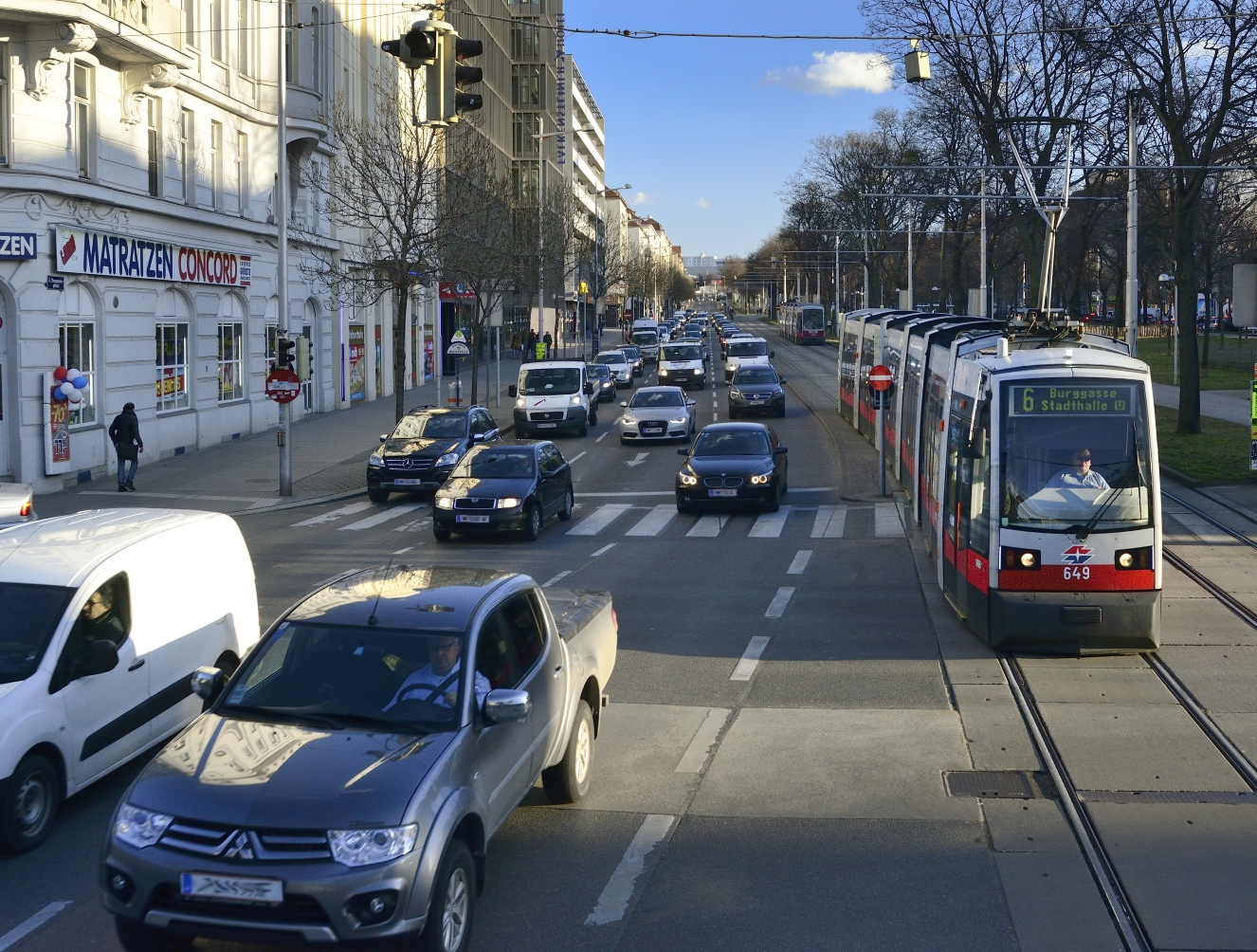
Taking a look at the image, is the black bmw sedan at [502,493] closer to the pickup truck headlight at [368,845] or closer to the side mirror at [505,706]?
the side mirror at [505,706]

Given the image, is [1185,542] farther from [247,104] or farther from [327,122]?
[327,122]

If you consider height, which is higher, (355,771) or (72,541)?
(72,541)

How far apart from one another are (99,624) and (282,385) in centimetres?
1757

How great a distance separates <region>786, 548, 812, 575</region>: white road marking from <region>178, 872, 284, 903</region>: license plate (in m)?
12.2

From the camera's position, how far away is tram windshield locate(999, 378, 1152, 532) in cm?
1173

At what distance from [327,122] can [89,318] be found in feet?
48.4

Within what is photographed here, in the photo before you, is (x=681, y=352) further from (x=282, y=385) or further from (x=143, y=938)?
(x=143, y=938)

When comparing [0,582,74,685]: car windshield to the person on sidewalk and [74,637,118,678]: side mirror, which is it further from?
the person on sidewalk

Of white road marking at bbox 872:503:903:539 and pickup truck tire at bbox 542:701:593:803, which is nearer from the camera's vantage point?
pickup truck tire at bbox 542:701:593:803

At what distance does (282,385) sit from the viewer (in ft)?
82.6

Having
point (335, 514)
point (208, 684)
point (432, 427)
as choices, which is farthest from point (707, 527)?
point (208, 684)

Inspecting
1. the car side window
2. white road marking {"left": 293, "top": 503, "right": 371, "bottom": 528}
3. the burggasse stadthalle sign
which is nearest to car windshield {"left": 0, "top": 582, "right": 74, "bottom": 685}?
the car side window

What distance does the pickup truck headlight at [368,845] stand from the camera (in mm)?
5262

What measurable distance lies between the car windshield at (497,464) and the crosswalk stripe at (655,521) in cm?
199
